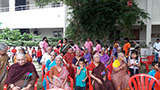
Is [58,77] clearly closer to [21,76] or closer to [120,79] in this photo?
[21,76]

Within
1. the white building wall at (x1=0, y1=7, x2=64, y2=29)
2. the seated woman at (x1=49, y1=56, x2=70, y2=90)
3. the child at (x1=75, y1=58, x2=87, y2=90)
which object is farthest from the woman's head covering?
the white building wall at (x1=0, y1=7, x2=64, y2=29)

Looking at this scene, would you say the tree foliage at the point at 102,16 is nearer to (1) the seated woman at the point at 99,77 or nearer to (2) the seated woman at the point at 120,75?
(2) the seated woman at the point at 120,75

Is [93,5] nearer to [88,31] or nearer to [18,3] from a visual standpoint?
[88,31]

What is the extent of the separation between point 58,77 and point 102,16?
28.7ft

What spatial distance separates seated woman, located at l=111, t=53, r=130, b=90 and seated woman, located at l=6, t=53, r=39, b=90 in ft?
7.08

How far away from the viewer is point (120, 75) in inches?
172

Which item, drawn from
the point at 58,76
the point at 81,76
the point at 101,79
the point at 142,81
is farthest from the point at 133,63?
the point at 58,76

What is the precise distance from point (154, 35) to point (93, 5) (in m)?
6.51

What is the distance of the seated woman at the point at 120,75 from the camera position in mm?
4340

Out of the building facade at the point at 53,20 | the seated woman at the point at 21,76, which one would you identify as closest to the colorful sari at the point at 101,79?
the seated woman at the point at 21,76

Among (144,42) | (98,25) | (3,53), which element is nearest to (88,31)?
(98,25)

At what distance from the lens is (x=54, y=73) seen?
12.7 ft

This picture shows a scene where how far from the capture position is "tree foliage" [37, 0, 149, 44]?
37.9 ft

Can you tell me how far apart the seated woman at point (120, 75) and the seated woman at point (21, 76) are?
2.16 m
